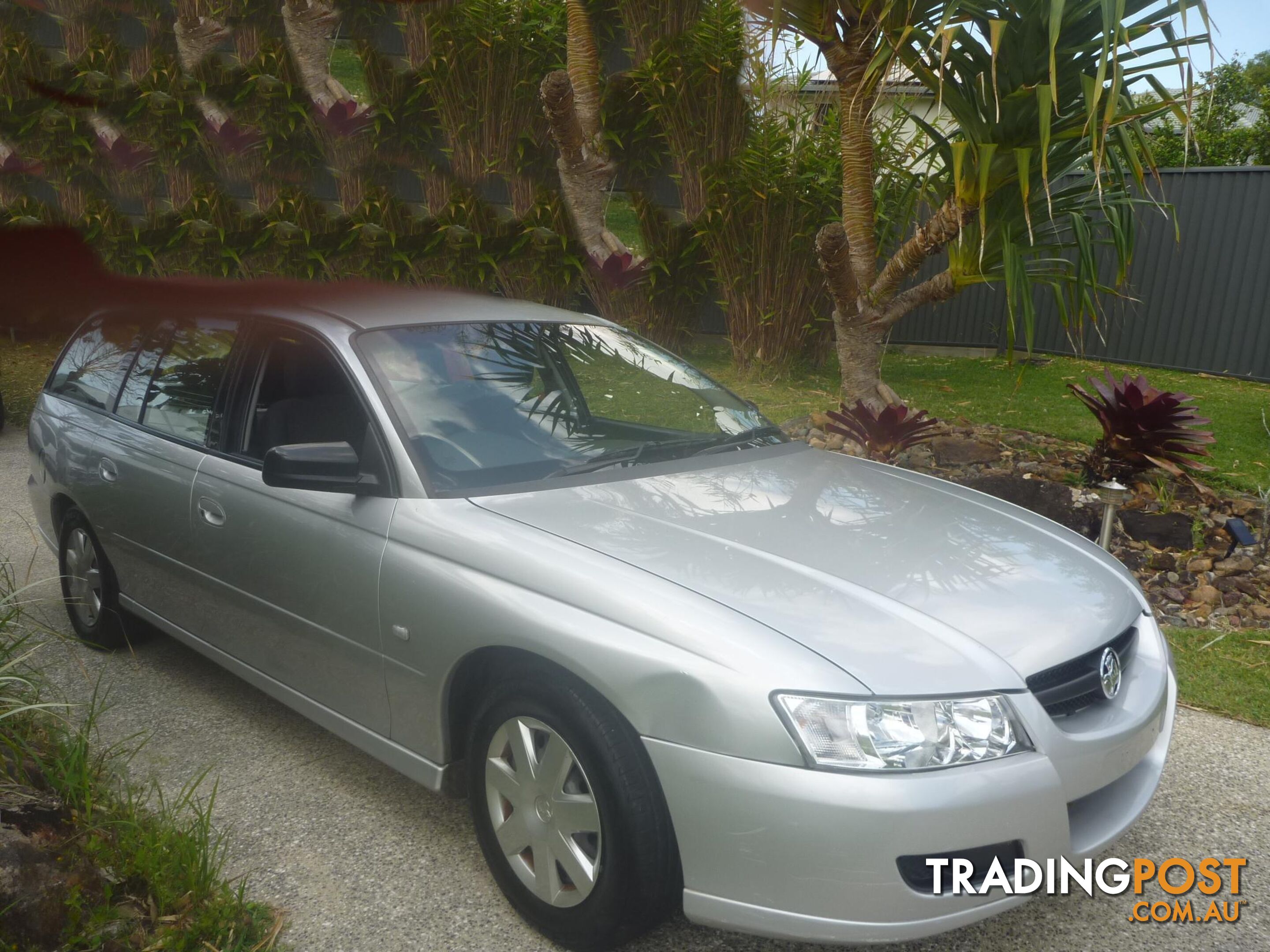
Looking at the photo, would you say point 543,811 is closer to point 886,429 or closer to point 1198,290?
point 886,429

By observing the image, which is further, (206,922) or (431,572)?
(431,572)

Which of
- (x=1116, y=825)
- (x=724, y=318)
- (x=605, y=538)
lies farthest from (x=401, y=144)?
(x=724, y=318)

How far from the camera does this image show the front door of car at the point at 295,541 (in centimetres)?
296

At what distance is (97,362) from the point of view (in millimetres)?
4434

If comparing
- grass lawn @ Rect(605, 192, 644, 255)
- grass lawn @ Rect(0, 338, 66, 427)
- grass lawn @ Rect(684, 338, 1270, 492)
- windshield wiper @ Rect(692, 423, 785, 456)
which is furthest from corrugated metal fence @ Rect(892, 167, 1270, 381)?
grass lawn @ Rect(0, 338, 66, 427)

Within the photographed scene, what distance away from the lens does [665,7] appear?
28.0ft

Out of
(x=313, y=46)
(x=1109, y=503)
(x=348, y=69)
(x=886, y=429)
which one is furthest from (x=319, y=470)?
(x=886, y=429)

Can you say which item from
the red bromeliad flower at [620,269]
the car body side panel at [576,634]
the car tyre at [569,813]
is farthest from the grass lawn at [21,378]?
the car tyre at [569,813]

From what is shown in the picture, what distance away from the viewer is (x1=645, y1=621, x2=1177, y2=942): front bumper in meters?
2.05

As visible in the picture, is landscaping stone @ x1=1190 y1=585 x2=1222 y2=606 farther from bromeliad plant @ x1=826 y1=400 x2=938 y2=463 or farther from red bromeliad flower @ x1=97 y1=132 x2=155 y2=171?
red bromeliad flower @ x1=97 y1=132 x2=155 y2=171

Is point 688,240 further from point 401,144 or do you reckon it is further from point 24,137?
point 24,137

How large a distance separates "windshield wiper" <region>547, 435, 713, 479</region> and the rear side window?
1402 millimetres

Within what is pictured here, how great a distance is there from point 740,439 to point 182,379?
2029 millimetres

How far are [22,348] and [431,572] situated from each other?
8801mm
